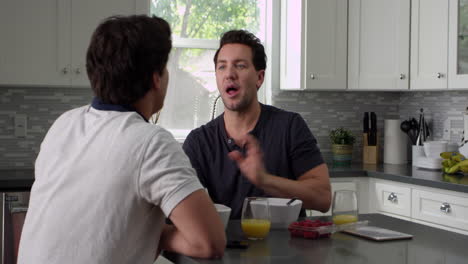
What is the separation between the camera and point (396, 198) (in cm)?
399

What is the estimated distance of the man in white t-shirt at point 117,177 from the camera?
4.76 ft

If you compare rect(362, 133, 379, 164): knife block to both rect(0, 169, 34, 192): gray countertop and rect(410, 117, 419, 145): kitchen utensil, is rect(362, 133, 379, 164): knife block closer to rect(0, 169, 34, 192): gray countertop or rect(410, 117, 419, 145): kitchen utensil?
rect(410, 117, 419, 145): kitchen utensil

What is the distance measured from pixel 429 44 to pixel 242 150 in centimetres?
211

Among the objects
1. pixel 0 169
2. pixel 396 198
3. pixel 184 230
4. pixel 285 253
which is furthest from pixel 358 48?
pixel 184 230

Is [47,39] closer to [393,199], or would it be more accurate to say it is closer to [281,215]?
[281,215]

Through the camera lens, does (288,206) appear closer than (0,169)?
Yes

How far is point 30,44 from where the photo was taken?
3.71m

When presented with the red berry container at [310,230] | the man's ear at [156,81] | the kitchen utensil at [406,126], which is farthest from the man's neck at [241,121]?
the kitchen utensil at [406,126]

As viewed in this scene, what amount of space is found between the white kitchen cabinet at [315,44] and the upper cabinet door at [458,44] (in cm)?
76

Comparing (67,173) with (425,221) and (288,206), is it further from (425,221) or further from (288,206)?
(425,221)

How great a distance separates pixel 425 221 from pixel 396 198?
0.27 metres

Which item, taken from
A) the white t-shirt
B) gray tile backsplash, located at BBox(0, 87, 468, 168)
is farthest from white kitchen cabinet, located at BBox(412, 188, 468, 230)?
the white t-shirt

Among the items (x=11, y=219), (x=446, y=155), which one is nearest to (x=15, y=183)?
(x=11, y=219)

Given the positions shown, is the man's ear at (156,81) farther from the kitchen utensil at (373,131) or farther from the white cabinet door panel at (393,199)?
the kitchen utensil at (373,131)
